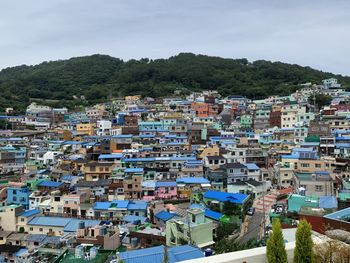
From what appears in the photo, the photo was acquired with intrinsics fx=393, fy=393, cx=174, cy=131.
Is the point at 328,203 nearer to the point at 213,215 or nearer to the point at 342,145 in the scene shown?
the point at 213,215

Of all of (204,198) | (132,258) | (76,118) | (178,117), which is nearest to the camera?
(132,258)

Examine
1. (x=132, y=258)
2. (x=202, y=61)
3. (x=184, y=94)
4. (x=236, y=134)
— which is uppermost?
(x=202, y=61)

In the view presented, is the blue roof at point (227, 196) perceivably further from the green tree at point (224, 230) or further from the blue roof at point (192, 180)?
the green tree at point (224, 230)

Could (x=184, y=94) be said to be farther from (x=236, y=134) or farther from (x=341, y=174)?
(x=341, y=174)

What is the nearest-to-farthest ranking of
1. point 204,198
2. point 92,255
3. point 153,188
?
point 92,255
point 204,198
point 153,188

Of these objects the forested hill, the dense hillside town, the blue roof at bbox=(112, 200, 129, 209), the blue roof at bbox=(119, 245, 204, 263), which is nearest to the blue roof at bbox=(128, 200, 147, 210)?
the dense hillside town

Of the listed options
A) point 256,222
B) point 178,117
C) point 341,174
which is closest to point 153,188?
point 256,222

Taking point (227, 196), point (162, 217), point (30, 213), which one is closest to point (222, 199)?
point (227, 196)
